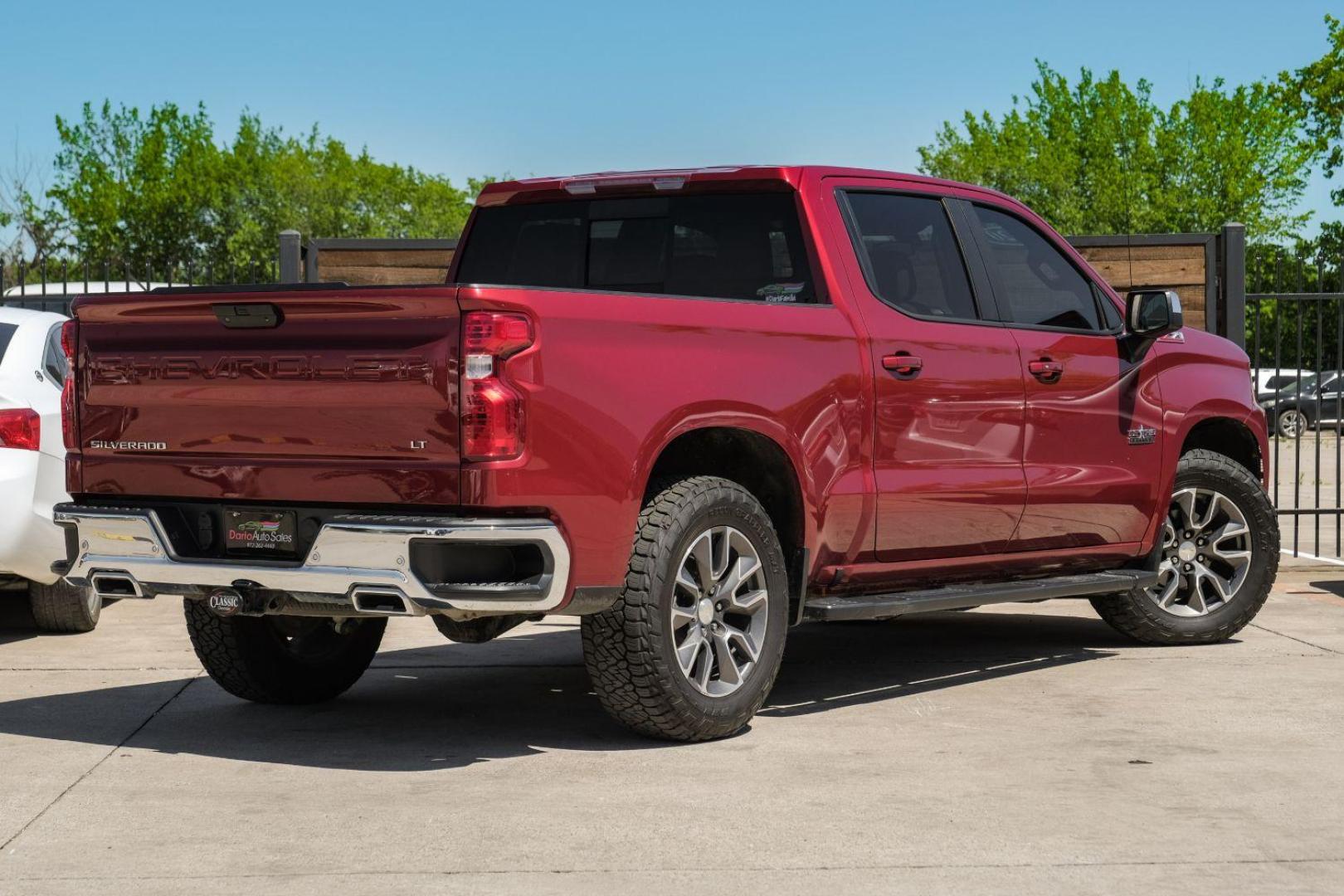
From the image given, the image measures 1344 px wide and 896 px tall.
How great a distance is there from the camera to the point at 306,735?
685 centimetres

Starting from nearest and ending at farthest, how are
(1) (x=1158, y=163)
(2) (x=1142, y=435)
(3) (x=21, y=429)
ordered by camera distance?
(2) (x=1142, y=435)
(3) (x=21, y=429)
(1) (x=1158, y=163)

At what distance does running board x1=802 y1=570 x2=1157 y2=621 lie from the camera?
689cm

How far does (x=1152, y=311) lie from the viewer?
823 cm

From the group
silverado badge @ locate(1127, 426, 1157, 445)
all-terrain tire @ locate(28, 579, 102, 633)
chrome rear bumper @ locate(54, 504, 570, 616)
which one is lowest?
all-terrain tire @ locate(28, 579, 102, 633)

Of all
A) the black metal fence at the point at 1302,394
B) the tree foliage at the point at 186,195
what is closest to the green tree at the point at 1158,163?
the black metal fence at the point at 1302,394

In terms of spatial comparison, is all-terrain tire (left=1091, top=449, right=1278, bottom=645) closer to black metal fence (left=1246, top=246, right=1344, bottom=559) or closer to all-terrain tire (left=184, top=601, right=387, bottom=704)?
black metal fence (left=1246, top=246, right=1344, bottom=559)

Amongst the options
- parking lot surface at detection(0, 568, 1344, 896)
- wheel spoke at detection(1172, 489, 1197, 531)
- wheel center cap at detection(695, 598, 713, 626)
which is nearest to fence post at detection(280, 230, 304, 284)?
parking lot surface at detection(0, 568, 1344, 896)

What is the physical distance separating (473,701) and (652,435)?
1933mm

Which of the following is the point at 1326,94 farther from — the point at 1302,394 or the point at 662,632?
the point at 662,632

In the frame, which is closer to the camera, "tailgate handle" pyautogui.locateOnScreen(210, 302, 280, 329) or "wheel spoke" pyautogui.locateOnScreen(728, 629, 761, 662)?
"tailgate handle" pyautogui.locateOnScreen(210, 302, 280, 329)

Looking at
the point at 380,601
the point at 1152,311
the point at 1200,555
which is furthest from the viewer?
the point at 1200,555

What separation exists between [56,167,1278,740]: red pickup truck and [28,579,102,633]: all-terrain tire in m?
2.51

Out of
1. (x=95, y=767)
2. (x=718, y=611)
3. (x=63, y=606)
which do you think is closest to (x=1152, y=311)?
(x=718, y=611)

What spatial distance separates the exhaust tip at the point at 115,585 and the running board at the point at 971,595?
2.36 metres
